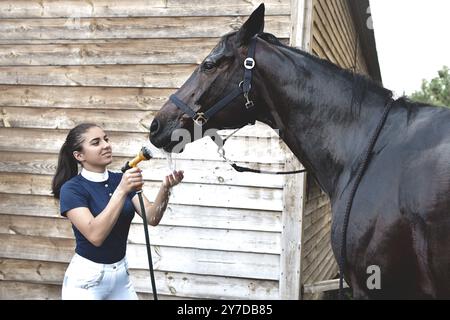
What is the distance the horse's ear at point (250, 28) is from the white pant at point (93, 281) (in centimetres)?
155

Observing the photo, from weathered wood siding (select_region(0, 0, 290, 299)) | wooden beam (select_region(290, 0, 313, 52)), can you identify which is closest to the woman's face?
weathered wood siding (select_region(0, 0, 290, 299))

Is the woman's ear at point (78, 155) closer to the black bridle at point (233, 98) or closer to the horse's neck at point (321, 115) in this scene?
the black bridle at point (233, 98)

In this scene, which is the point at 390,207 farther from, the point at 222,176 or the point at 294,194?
the point at 222,176

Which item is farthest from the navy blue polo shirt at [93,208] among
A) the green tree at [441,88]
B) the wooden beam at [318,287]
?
the green tree at [441,88]

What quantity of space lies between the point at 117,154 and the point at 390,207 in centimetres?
308

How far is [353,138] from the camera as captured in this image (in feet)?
7.79

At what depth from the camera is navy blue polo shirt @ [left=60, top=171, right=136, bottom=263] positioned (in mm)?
2568

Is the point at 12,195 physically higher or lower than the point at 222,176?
lower

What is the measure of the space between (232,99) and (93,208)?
1069 mm

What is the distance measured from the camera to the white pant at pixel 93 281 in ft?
8.30

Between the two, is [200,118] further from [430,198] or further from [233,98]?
[430,198]
